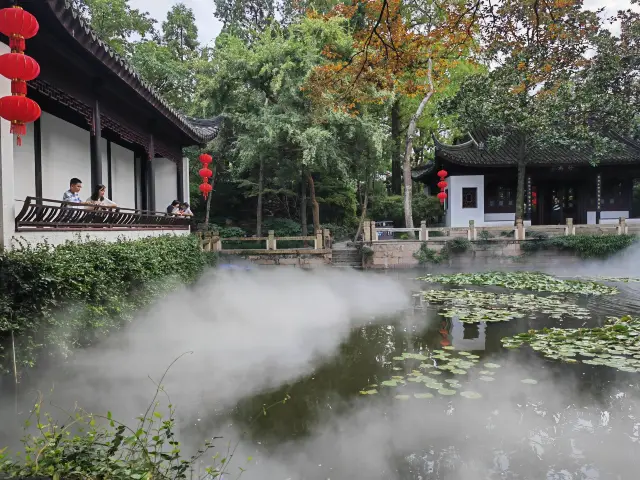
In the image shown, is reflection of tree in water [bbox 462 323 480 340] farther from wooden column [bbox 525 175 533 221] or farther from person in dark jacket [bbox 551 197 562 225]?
person in dark jacket [bbox 551 197 562 225]

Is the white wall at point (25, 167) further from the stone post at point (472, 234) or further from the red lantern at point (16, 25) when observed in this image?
the stone post at point (472, 234)

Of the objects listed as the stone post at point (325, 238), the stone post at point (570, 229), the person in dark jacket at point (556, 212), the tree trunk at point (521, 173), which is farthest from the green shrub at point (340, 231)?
the person in dark jacket at point (556, 212)

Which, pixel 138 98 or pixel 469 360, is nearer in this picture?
pixel 469 360

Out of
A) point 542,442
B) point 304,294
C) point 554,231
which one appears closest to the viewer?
point 542,442

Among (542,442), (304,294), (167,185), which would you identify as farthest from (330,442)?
(167,185)

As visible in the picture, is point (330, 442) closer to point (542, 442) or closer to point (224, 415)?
point (224, 415)

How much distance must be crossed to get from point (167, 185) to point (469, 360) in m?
11.6

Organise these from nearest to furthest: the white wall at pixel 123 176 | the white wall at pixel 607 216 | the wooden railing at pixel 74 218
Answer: the wooden railing at pixel 74 218 → the white wall at pixel 123 176 → the white wall at pixel 607 216

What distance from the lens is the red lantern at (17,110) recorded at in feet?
16.7

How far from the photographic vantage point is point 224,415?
431 cm

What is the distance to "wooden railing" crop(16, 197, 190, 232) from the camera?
537 centimetres

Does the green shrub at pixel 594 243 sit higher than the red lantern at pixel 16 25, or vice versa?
the red lantern at pixel 16 25

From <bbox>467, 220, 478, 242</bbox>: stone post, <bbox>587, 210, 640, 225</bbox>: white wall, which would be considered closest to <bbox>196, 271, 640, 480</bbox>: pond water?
<bbox>467, 220, 478, 242</bbox>: stone post

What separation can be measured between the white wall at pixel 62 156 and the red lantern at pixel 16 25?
391cm
